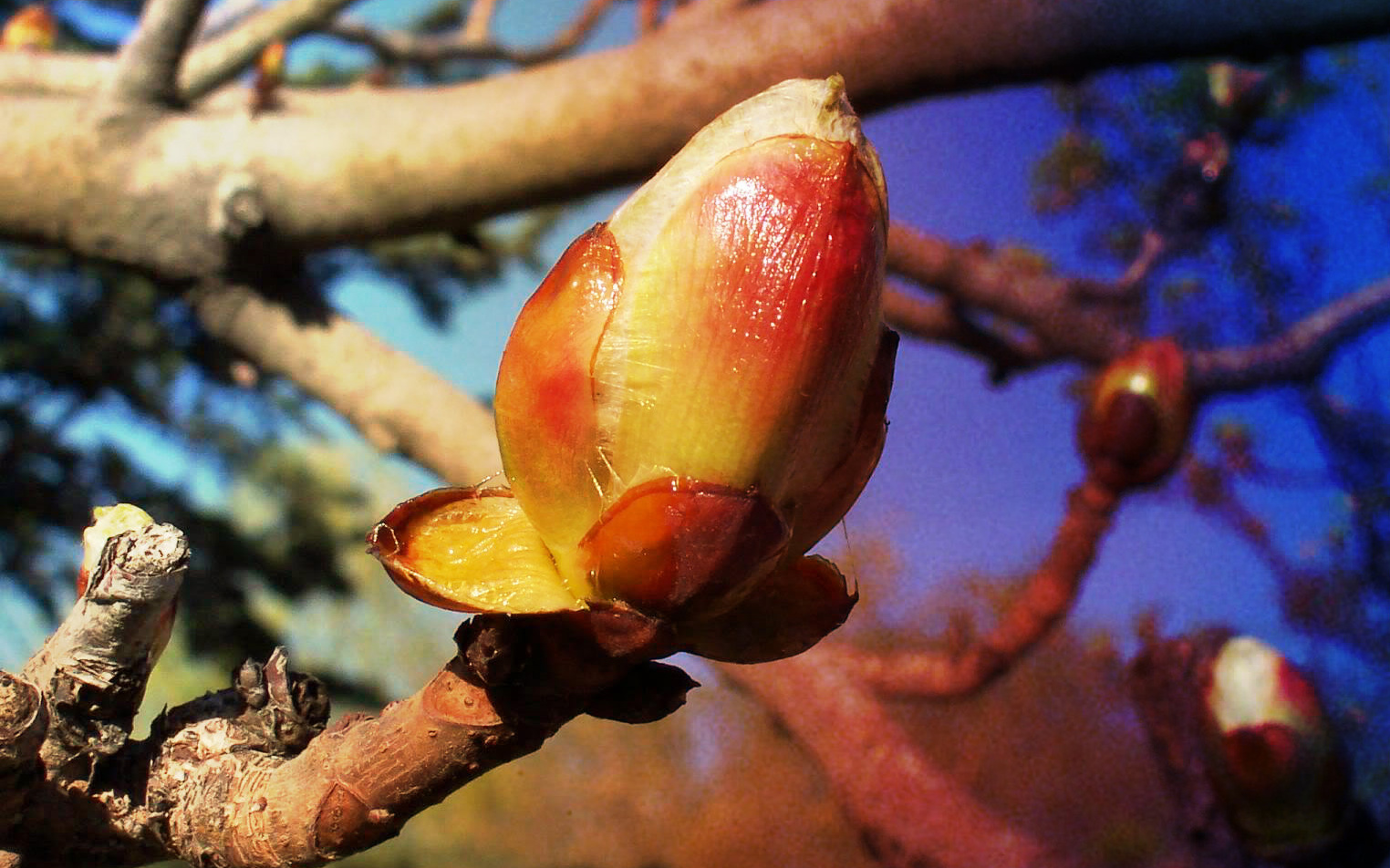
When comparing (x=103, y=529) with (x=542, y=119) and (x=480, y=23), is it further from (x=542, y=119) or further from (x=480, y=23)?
(x=480, y=23)

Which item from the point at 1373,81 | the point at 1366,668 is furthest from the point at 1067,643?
the point at 1373,81

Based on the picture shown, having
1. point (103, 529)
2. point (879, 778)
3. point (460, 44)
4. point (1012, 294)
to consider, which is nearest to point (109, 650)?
point (103, 529)

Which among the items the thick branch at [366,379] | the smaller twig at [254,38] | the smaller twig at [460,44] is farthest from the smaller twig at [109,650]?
the smaller twig at [460,44]

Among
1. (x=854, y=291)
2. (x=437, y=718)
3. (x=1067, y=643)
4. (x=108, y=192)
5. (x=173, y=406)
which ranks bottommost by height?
(x=1067, y=643)

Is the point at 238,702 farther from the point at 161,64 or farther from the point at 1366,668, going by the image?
the point at 1366,668

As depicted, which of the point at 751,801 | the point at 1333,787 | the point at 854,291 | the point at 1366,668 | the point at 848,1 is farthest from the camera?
the point at 1366,668

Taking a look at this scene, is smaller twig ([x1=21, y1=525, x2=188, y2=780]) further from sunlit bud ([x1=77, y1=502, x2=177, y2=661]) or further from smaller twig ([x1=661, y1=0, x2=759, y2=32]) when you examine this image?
smaller twig ([x1=661, y1=0, x2=759, y2=32])
